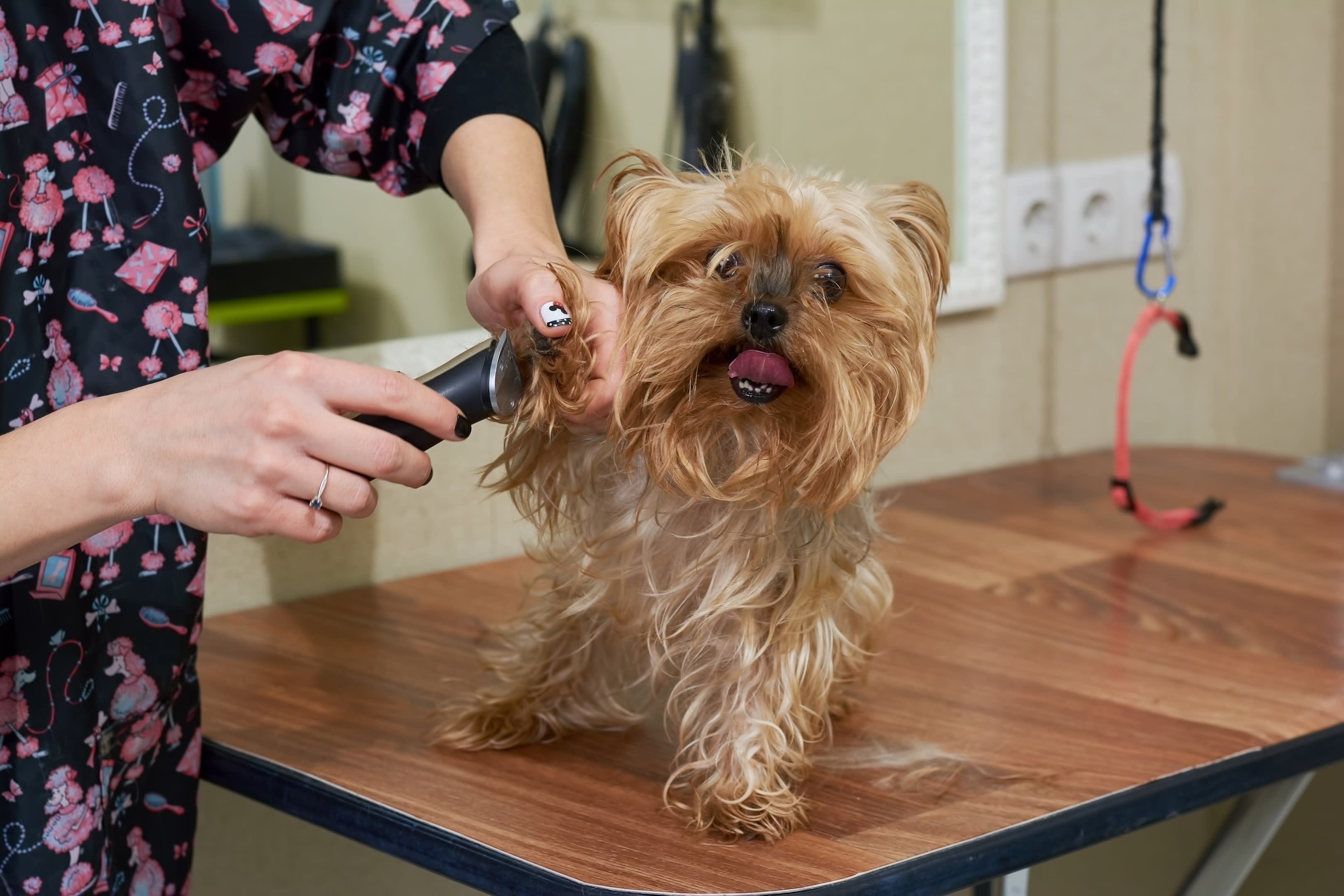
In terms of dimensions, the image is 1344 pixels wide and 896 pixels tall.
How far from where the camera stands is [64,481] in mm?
651

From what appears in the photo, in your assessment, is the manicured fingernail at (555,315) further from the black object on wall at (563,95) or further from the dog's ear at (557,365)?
the black object on wall at (563,95)

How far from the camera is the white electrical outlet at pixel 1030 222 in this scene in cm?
170

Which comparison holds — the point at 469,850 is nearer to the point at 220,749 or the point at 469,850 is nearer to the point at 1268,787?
the point at 220,749

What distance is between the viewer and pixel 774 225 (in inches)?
30.8

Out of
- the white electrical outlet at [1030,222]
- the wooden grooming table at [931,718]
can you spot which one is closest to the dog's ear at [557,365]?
the wooden grooming table at [931,718]

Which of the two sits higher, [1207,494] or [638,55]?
[638,55]

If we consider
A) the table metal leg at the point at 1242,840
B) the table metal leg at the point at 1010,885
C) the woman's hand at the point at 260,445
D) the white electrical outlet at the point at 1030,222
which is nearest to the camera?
the woman's hand at the point at 260,445

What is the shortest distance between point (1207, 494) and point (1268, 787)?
61 centimetres

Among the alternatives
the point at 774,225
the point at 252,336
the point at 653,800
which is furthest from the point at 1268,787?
the point at 252,336

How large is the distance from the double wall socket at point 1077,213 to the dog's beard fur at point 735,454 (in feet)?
2.91

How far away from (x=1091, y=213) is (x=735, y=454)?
1120 millimetres

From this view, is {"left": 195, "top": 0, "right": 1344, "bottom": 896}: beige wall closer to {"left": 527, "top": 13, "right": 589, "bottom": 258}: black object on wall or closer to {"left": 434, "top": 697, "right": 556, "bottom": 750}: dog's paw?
{"left": 527, "top": 13, "right": 589, "bottom": 258}: black object on wall

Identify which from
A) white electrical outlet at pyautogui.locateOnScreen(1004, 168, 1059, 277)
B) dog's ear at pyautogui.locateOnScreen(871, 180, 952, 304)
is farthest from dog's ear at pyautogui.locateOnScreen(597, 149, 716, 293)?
white electrical outlet at pyautogui.locateOnScreen(1004, 168, 1059, 277)

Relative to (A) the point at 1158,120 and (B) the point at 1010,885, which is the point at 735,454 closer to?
(B) the point at 1010,885
